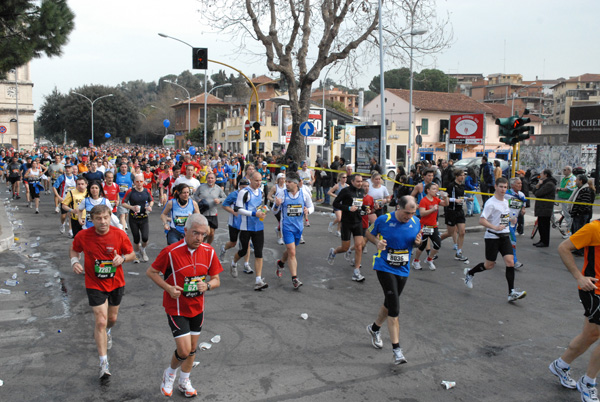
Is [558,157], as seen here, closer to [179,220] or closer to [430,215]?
[430,215]

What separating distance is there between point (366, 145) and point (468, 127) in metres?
13.2

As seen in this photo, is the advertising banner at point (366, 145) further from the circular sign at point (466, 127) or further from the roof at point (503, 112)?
the roof at point (503, 112)

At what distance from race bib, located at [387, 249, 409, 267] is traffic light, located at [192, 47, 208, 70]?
53.1 ft

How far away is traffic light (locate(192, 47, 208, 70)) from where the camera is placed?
20.2m

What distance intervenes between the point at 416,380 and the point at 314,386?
101cm

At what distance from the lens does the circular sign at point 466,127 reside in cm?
3089

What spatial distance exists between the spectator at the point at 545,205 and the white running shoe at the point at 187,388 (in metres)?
10.2

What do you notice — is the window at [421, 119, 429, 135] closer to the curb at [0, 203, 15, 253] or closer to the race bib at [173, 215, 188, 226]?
the curb at [0, 203, 15, 253]

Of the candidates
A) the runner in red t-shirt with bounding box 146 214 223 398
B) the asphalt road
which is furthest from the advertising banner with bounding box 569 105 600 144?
the runner in red t-shirt with bounding box 146 214 223 398

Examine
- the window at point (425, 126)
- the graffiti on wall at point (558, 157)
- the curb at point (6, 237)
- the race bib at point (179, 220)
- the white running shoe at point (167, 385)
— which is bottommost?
the white running shoe at point (167, 385)

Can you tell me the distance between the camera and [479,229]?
48.4ft

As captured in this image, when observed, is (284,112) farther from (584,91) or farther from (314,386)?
(584,91)

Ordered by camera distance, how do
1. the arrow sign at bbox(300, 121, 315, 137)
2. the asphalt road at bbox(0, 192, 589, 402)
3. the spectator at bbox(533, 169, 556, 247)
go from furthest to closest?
the arrow sign at bbox(300, 121, 315, 137) → the spectator at bbox(533, 169, 556, 247) → the asphalt road at bbox(0, 192, 589, 402)

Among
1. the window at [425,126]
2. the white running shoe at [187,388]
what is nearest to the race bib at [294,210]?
the white running shoe at [187,388]
